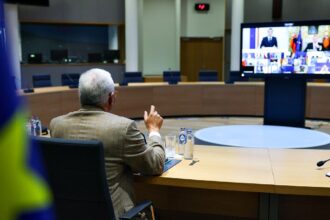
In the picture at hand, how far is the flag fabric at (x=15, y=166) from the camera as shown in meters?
0.35

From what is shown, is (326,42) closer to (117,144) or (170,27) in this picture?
(117,144)

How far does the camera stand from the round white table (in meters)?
3.60

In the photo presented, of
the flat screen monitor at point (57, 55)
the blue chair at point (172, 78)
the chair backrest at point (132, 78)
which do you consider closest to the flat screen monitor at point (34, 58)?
the flat screen monitor at point (57, 55)

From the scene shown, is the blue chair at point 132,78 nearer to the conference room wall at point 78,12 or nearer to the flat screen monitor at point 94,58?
the flat screen monitor at point 94,58

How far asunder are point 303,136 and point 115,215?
2.67 metres

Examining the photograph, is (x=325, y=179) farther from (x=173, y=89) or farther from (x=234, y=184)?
(x=173, y=89)

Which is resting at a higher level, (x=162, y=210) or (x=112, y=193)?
(x=112, y=193)

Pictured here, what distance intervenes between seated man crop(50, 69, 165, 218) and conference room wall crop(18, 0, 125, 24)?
30.8ft

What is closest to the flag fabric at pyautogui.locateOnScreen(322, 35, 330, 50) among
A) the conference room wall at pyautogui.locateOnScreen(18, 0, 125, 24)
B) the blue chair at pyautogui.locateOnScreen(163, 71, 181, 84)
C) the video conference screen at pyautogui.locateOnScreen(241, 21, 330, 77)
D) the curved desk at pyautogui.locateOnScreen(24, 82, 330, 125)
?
the video conference screen at pyautogui.locateOnScreen(241, 21, 330, 77)

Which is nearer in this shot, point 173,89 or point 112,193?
point 112,193

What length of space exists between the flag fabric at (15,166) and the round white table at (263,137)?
323cm

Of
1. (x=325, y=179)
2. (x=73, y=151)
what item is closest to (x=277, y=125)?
(x=325, y=179)

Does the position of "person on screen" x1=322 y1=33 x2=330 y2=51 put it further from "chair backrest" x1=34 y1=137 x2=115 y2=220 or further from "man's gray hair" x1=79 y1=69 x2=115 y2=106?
"chair backrest" x1=34 y1=137 x2=115 y2=220

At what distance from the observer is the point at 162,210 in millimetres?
2619
